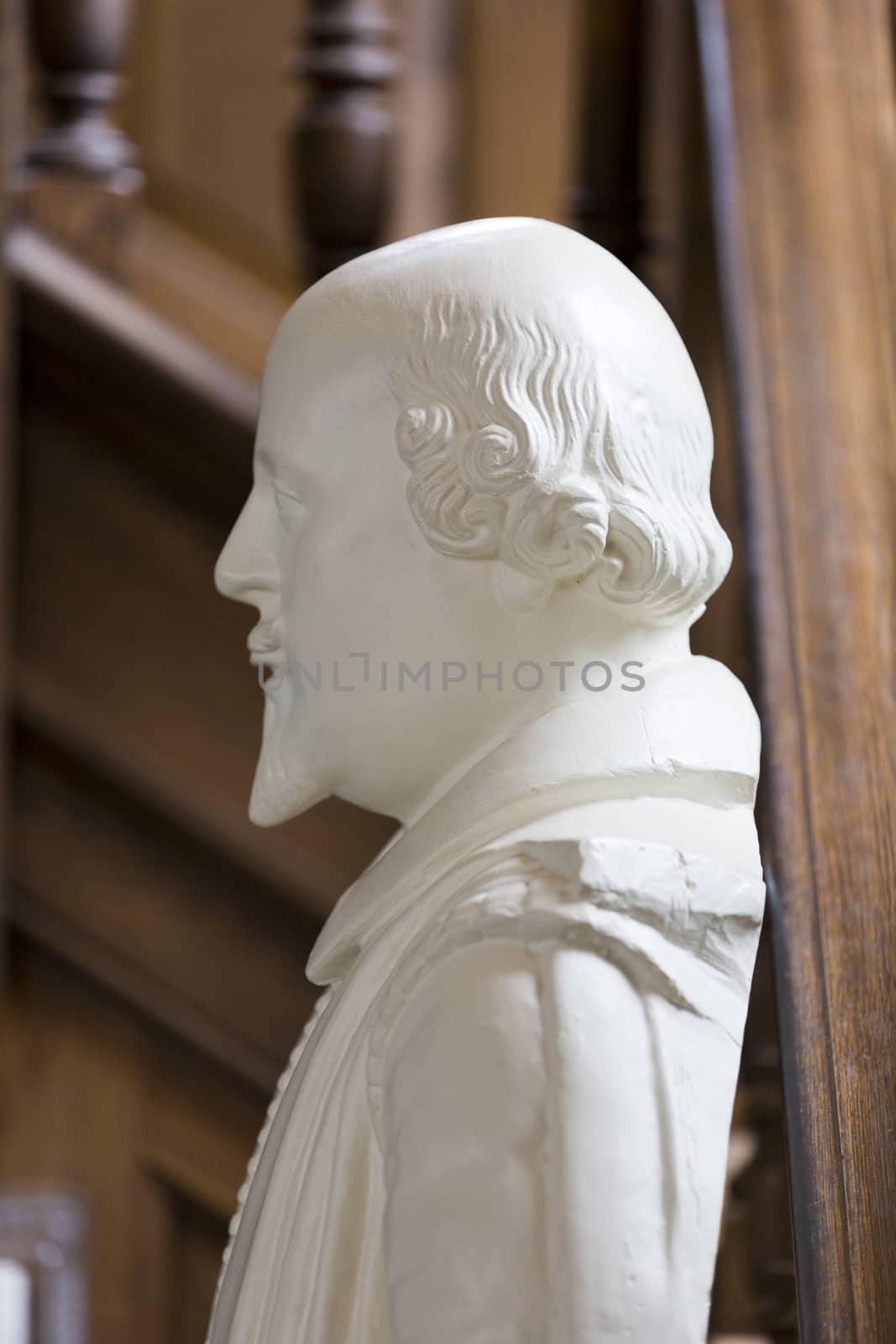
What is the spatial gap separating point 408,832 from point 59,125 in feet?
5.51

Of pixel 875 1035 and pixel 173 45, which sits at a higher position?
pixel 173 45

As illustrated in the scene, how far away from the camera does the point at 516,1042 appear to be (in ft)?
3.30

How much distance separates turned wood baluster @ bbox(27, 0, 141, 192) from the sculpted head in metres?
1.36

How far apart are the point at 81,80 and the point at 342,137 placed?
395mm

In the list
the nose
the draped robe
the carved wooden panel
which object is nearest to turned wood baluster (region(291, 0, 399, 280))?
the nose

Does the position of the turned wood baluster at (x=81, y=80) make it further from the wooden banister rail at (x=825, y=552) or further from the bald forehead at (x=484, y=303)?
the bald forehead at (x=484, y=303)

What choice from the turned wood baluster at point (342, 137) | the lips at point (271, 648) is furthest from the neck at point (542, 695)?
the turned wood baluster at point (342, 137)

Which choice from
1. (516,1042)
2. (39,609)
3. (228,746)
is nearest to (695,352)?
(228,746)

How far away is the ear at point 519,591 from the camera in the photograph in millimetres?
1176

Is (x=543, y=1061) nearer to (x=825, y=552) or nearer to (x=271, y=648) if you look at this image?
(x=271, y=648)

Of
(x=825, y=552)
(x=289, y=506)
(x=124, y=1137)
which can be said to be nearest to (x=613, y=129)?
(x=825, y=552)

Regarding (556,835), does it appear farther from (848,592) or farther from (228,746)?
(228,746)

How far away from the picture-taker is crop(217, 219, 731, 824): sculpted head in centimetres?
117

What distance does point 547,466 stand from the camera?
1.16 m
